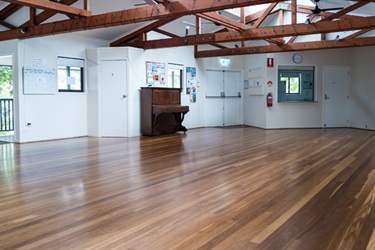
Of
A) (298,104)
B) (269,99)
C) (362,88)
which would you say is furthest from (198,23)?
(362,88)

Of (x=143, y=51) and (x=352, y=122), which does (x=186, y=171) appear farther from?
(x=352, y=122)

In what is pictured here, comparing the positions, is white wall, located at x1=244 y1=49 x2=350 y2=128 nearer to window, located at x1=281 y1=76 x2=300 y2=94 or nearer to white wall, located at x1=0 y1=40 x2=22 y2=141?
window, located at x1=281 y1=76 x2=300 y2=94

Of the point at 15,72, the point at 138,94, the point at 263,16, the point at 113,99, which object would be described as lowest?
the point at 113,99

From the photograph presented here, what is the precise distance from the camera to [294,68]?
10258 millimetres

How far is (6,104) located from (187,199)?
7.85 m

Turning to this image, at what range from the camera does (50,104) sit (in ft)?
24.9

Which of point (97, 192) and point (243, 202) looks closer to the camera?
point (243, 202)

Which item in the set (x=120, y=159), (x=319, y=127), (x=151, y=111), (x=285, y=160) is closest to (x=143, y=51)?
(x=151, y=111)

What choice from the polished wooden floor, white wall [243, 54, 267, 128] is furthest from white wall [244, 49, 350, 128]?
the polished wooden floor

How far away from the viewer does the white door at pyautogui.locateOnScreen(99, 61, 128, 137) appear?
824cm

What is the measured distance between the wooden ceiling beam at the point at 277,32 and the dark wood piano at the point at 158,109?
46.3 inches

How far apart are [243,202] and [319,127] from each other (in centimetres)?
812

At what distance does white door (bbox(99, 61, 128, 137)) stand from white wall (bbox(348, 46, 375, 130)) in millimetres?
6800

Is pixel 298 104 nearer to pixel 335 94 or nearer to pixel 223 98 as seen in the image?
pixel 335 94
